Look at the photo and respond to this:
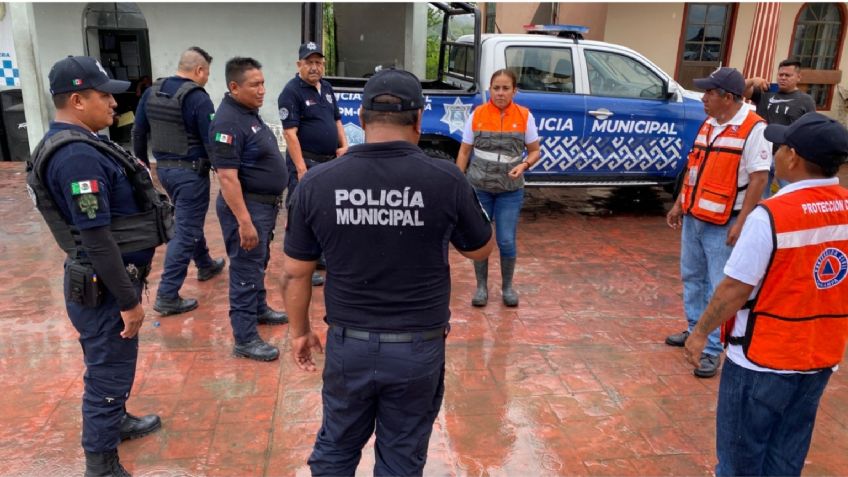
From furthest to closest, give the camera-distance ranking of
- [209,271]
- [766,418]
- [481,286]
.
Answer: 1. [209,271]
2. [481,286]
3. [766,418]

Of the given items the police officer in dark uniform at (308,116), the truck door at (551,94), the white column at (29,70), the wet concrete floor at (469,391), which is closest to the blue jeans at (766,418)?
the wet concrete floor at (469,391)

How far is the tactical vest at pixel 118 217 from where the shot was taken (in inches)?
96.9

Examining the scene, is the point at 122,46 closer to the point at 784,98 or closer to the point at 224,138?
the point at 224,138

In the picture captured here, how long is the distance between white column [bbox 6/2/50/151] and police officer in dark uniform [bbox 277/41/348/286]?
5.94 meters

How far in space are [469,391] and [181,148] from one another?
2.53 meters

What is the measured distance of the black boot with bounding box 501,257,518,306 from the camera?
4.77 meters

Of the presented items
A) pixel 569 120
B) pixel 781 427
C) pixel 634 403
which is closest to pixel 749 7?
pixel 569 120

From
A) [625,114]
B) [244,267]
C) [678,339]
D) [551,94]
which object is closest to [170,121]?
[244,267]

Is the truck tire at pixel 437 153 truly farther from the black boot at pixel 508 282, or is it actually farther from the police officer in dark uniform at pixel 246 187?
the police officer in dark uniform at pixel 246 187

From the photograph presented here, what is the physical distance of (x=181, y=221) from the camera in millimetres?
4508

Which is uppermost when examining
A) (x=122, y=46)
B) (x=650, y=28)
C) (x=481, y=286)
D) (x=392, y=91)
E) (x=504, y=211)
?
(x=650, y=28)

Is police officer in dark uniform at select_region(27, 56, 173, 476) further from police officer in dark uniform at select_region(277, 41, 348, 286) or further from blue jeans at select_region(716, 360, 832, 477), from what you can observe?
blue jeans at select_region(716, 360, 832, 477)

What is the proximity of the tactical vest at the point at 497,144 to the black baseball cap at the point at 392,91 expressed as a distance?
249cm

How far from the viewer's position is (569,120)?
6.69 m
